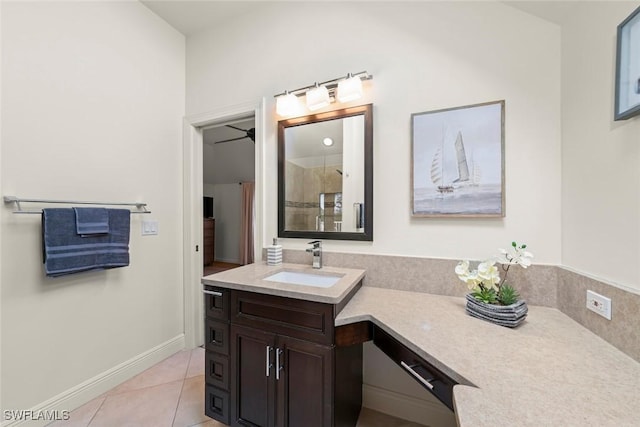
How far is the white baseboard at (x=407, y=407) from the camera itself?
148 cm

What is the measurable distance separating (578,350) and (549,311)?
1.33ft

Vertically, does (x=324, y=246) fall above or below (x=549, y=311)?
above

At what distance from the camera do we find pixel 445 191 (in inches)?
57.2

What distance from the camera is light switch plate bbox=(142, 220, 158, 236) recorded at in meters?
2.05

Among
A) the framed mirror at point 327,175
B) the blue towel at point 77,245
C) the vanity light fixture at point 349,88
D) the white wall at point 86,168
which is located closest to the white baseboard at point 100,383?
the white wall at point 86,168

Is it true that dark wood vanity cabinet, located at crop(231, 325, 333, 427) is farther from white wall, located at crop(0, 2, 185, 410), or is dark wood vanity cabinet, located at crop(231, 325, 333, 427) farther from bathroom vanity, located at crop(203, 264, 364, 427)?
white wall, located at crop(0, 2, 185, 410)

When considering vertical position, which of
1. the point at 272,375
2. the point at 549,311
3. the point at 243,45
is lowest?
the point at 272,375

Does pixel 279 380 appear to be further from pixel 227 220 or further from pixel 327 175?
pixel 227 220

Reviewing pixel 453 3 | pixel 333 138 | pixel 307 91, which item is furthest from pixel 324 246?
pixel 453 3

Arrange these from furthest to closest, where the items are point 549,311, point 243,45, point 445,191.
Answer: point 243,45
point 445,191
point 549,311

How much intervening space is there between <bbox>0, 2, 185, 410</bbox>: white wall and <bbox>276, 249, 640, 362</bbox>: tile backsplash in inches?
48.8

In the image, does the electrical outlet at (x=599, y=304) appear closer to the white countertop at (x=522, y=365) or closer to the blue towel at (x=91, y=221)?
the white countertop at (x=522, y=365)

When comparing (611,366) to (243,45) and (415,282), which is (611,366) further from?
(243,45)

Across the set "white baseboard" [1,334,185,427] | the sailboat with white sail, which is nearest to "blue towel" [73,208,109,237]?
"white baseboard" [1,334,185,427]
